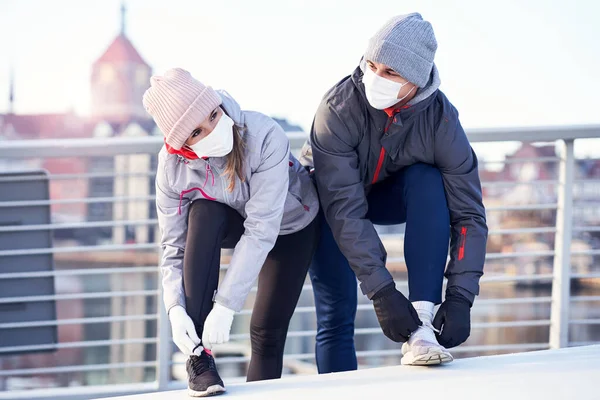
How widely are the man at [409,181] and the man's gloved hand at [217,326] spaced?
26cm

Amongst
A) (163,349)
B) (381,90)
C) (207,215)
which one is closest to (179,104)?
(207,215)

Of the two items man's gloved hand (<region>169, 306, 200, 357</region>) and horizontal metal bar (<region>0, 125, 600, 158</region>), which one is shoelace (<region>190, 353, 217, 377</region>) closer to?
man's gloved hand (<region>169, 306, 200, 357</region>)

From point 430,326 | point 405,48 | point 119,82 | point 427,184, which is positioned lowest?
point 430,326

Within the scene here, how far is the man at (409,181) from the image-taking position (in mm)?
1250

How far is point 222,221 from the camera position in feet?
4.15

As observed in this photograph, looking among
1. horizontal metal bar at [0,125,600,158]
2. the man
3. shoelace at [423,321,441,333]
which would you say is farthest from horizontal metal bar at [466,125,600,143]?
shoelace at [423,321,441,333]

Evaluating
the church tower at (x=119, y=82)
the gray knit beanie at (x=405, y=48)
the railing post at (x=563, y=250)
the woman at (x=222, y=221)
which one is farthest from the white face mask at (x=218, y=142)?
the church tower at (x=119, y=82)

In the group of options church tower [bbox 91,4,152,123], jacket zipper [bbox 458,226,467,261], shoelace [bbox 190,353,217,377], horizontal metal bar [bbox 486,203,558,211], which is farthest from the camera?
church tower [bbox 91,4,152,123]

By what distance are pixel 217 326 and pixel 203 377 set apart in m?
0.09

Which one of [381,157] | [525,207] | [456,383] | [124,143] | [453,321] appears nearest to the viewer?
[456,383]

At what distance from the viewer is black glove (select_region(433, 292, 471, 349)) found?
1.23m

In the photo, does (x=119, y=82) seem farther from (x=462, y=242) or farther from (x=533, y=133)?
(x=462, y=242)

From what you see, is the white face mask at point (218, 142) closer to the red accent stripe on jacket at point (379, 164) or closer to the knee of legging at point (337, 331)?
the red accent stripe on jacket at point (379, 164)

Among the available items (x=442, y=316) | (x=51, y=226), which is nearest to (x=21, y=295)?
(x=51, y=226)
